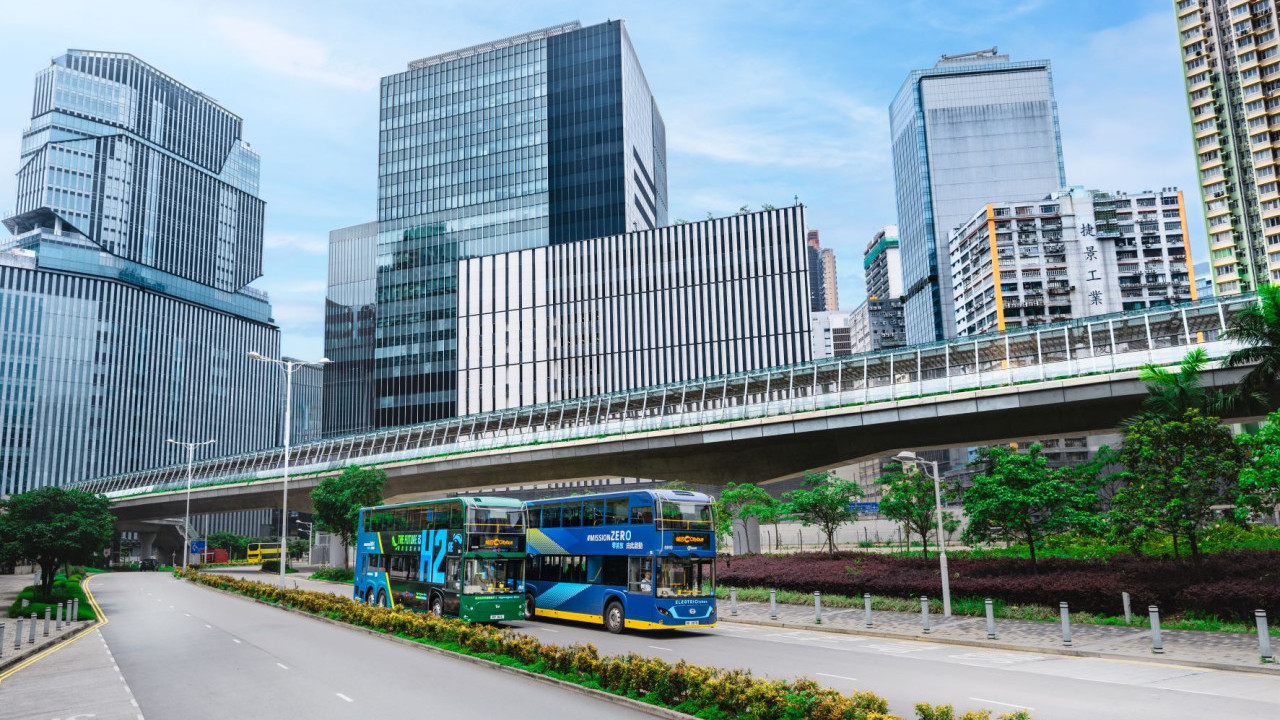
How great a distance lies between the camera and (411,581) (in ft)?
103

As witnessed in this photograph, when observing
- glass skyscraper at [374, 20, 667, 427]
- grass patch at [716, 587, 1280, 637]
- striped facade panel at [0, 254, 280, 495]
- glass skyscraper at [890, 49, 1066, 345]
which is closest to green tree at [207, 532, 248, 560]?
glass skyscraper at [374, 20, 667, 427]

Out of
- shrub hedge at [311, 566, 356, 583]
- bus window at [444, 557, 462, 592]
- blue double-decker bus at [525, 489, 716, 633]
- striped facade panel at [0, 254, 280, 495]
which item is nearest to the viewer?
blue double-decker bus at [525, 489, 716, 633]

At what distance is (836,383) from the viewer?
48.4 m

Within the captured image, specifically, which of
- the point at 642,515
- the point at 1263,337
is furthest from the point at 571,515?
the point at 1263,337

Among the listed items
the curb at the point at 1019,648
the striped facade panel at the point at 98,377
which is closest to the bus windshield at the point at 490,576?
the curb at the point at 1019,648

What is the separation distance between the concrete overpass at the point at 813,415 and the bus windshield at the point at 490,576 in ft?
72.2

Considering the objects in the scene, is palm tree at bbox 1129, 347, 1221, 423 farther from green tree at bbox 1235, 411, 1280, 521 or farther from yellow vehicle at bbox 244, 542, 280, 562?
yellow vehicle at bbox 244, 542, 280, 562

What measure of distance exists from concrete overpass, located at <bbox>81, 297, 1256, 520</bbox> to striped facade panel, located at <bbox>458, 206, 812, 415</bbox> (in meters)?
40.3

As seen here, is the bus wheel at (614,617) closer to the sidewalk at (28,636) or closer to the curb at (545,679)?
the curb at (545,679)

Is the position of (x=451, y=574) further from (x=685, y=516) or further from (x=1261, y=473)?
(x=1261, y=473)

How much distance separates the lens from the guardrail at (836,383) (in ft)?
125

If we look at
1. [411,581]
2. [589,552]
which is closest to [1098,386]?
[589,552]

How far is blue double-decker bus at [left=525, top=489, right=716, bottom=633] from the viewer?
26.4m

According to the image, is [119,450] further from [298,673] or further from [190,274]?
[298,673]
